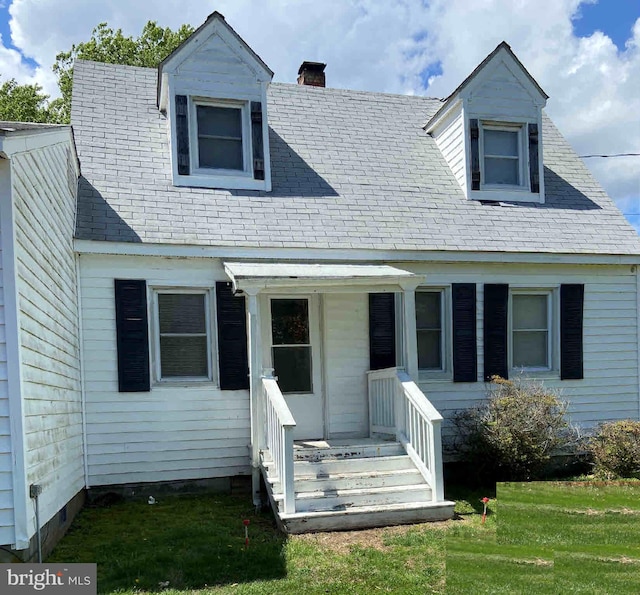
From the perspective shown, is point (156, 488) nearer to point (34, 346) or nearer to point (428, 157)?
point (34, 346)

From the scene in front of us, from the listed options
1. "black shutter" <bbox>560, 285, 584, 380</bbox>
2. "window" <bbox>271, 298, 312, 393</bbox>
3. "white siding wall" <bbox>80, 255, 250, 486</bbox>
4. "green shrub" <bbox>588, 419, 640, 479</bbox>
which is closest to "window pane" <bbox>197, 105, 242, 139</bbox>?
"white siding wall" <bbox>80, 255, 250, 486</bbox>

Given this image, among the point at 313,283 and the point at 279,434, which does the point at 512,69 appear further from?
the point at 279,434

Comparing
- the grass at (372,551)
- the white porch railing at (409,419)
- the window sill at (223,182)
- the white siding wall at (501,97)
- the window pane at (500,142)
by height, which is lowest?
the grass at (372,551)

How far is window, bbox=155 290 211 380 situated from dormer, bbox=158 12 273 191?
1765 mm

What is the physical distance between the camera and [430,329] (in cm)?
894

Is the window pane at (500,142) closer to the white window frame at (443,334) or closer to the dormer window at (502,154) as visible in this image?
the dormer window at (502,154)

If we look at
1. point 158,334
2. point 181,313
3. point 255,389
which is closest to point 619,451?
point 255,389

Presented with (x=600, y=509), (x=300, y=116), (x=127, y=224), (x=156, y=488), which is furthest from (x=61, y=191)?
(x=600, y=509)

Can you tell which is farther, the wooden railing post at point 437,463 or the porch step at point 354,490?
the wooden railing post at point 437,463

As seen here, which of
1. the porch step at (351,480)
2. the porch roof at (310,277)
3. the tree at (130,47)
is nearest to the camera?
the porch step at (351,480)

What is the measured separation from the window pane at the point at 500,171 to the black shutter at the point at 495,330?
2087 millimetres

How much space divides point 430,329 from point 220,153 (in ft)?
13.1

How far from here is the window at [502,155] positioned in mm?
10086

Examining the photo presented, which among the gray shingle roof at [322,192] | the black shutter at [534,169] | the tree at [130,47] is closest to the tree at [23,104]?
the tree at [130,47]
